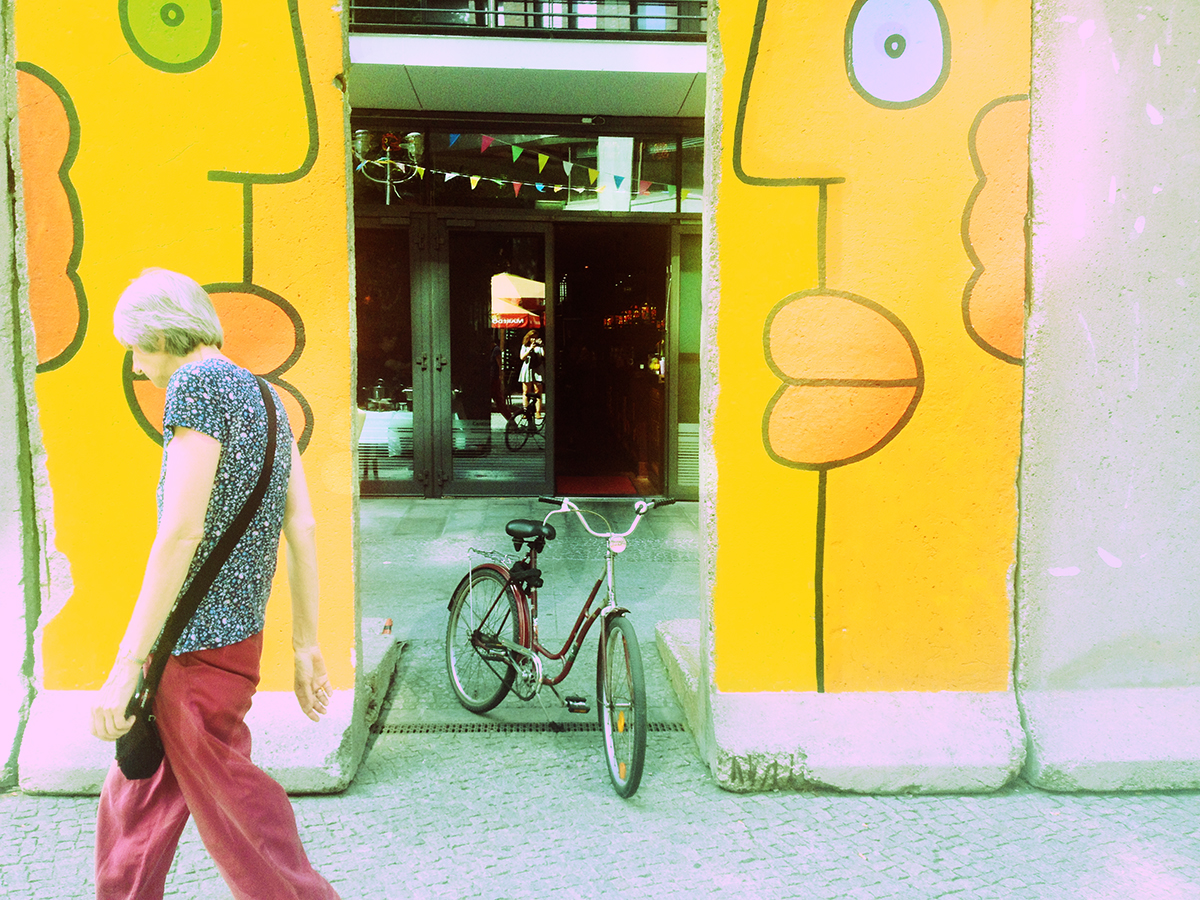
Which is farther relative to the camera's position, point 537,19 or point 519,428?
point 519,428

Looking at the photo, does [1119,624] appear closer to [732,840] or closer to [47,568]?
[732,840]

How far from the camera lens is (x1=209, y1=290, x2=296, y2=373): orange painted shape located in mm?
3316

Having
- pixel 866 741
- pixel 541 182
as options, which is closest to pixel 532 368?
pixel 541 182

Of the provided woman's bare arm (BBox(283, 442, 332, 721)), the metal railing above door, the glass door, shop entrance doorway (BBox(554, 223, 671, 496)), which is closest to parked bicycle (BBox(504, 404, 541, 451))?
shop entrance doorway (BBox(554, 223, 671, 496))

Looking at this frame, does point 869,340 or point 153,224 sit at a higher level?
point 153,224

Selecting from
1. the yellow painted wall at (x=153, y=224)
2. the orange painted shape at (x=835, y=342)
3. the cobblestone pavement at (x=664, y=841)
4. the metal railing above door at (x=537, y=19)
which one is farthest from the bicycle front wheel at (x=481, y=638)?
the metal railing above door at (x=537, y=19)

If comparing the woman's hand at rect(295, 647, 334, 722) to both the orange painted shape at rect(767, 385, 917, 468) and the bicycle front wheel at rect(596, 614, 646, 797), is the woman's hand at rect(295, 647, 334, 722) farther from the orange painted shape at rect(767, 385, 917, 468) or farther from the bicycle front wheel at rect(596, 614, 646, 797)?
the orange painted shape at rect(767, 385, 917, 468)

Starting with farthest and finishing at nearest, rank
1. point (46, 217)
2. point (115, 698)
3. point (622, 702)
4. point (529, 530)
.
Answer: point (529, 530)
point (622, 702)
point (46, 217)
point (115, 698)

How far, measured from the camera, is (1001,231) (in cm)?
338

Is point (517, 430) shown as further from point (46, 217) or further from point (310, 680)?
point (310, 680)

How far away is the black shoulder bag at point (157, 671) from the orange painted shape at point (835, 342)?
2106mm

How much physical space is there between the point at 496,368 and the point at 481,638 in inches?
198

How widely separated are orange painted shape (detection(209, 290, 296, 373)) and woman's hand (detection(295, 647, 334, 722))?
4.64 feet

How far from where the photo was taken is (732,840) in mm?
2998
